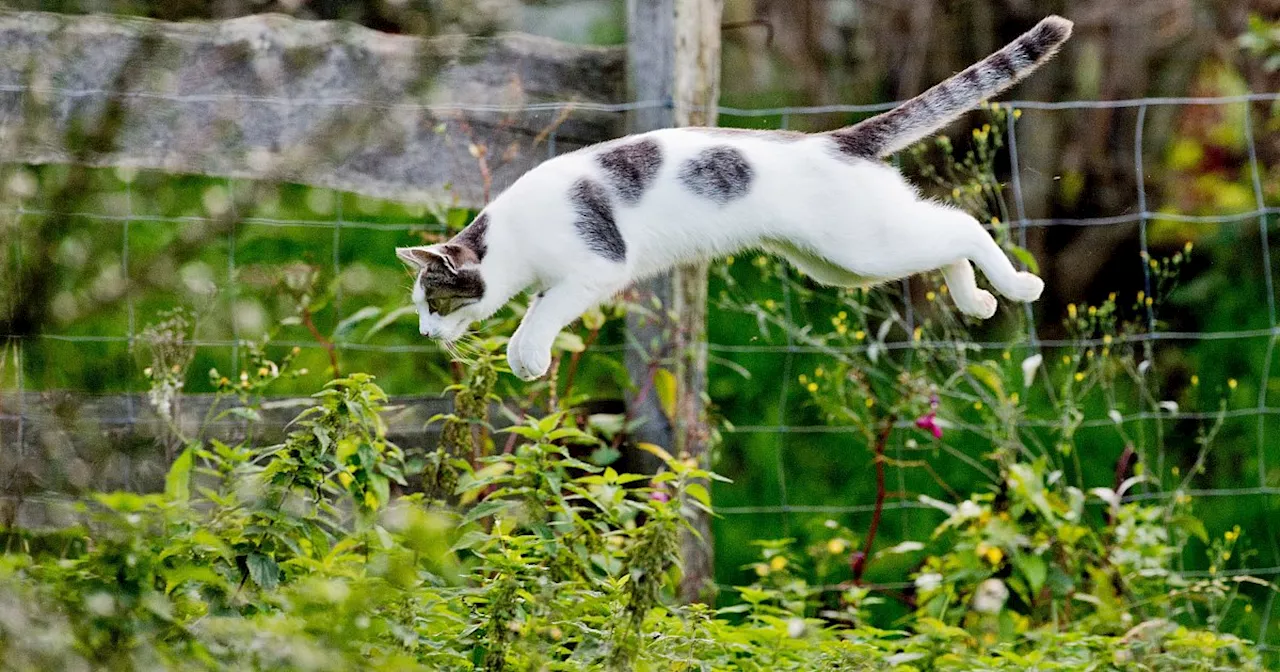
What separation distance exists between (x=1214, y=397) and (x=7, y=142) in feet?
11.4

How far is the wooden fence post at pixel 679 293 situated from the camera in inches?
128

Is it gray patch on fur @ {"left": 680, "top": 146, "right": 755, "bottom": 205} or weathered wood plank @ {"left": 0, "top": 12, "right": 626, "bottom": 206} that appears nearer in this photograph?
gray patch on fur @ {"left": 680, "top": 146, "right": 755, "bottom": 205}

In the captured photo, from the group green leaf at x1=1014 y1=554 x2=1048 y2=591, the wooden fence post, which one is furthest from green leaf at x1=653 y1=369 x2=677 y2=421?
green leaf at x1=1014 y1=554 x2=1048 y2=591

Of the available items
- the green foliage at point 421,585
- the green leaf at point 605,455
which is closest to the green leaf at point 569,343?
the green leaf at point 605,455

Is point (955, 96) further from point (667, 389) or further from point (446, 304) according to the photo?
point (667, 389)

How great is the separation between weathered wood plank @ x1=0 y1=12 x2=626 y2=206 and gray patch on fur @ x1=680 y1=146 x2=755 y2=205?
153 centimetres

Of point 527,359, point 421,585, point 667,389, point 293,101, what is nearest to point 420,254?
point 527,359

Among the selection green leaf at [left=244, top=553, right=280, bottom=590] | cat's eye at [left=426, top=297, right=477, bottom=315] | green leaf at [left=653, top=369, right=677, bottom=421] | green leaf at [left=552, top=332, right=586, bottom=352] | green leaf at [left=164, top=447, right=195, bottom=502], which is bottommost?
green leaf at [left=244, top=553, right=280, bottom=590]

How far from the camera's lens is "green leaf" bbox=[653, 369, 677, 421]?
129 inches

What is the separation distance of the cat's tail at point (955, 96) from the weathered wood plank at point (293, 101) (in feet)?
5.02

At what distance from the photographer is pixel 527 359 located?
190cm

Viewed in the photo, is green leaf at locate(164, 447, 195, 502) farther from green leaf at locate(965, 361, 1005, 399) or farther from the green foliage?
green leaf at locate(965, 361, 1005, 399)

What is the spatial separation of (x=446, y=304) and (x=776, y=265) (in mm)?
1892

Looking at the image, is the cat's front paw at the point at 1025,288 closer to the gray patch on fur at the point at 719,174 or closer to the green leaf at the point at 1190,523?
the gray patch on fur at the point at 719,174
